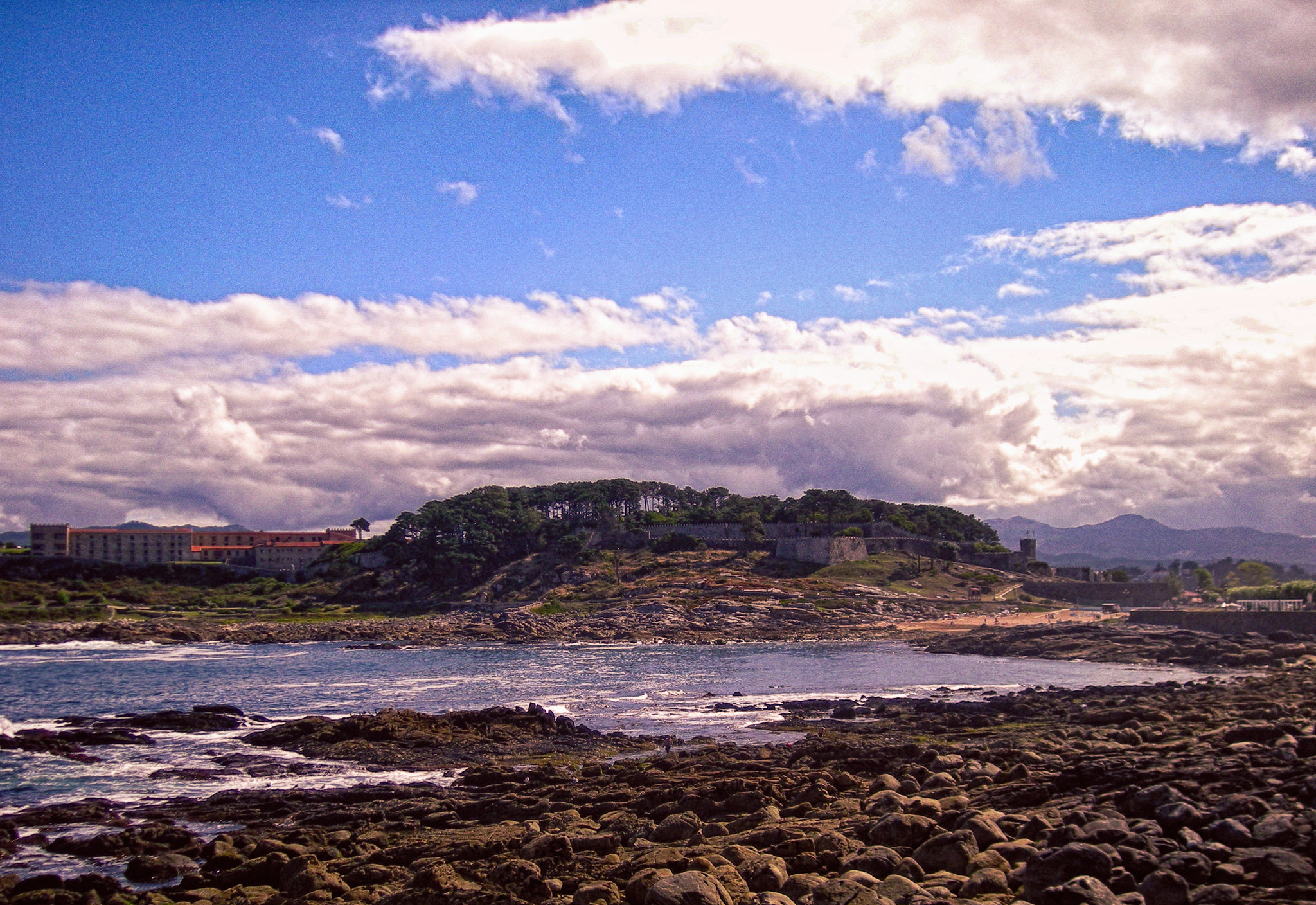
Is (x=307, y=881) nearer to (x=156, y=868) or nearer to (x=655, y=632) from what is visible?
(x=156, y=868)

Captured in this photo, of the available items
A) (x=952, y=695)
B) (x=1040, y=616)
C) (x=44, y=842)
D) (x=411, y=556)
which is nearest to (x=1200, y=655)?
(x=952, y=695)

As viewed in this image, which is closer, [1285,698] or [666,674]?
[1285,698]

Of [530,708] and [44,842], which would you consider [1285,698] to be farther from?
[44,842]

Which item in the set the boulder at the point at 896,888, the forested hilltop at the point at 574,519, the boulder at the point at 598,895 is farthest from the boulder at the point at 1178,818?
the forested hilltop at the point at 574,519

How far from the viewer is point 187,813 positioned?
22.4 m

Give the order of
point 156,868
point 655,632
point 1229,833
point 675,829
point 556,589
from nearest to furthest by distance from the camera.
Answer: point 1229,833, point 156,868, point 675,829, point 655,632, point 556,589

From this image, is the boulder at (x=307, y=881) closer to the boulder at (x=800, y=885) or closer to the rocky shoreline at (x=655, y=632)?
the boulder at (x=800, y=885)

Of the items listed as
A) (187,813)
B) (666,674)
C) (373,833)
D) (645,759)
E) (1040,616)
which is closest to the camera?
(373,833)

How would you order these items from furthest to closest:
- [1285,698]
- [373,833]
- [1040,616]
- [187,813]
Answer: [1040,616] → [1285,698] → [187,813] → [373,833]

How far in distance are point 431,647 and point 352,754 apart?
192ft

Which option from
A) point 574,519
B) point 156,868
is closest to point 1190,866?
point 156,868

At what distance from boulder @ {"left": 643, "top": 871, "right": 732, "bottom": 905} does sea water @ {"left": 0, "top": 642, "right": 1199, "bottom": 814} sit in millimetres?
15281

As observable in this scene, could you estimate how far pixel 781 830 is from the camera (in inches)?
659

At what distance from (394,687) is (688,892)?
41.2 meters
